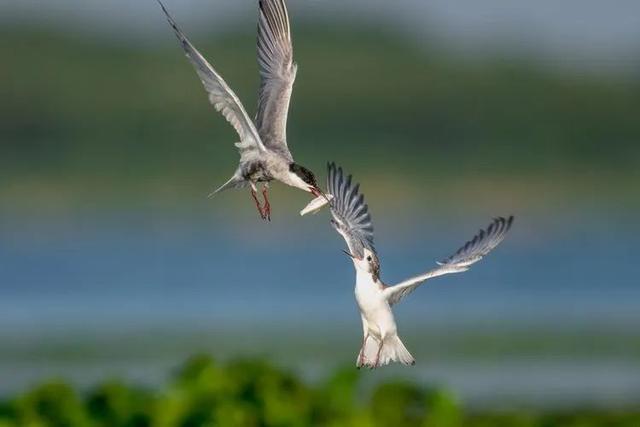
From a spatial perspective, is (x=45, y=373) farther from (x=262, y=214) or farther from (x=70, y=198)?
(x=70, y=198)

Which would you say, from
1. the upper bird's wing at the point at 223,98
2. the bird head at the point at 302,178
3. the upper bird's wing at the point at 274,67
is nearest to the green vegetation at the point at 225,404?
the upper bird's wing at the point at 274,67

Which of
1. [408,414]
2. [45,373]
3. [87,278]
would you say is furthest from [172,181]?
[408,414]

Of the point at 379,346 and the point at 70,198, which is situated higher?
the point at 70,198

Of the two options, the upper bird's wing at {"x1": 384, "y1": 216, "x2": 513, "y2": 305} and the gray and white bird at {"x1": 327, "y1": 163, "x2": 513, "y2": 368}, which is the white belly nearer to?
the gray and white bird at {"x1": 327, "y1": 163, "x2": 513, "y2": 368}

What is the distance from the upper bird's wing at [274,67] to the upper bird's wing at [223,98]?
185 mm

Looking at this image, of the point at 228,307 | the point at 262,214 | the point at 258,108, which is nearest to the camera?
the point at 262,214

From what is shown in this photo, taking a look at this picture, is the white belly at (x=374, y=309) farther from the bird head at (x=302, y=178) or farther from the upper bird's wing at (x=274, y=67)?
the upper bird's wing at (x=274, y=67)

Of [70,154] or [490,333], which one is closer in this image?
[490,333]

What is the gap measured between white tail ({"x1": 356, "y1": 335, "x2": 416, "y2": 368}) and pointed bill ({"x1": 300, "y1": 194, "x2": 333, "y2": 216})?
37cm

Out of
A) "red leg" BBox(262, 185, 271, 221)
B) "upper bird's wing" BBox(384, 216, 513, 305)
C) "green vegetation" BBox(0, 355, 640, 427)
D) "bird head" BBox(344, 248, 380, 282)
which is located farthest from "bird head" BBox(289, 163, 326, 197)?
"green vegetation" BBox(0, 355, 640, 427)

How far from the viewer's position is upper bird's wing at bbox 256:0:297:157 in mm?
5730

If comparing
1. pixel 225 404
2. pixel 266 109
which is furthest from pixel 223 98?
pixel 225 404

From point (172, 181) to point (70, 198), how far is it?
1879 millimetres

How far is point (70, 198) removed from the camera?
34.9 m
